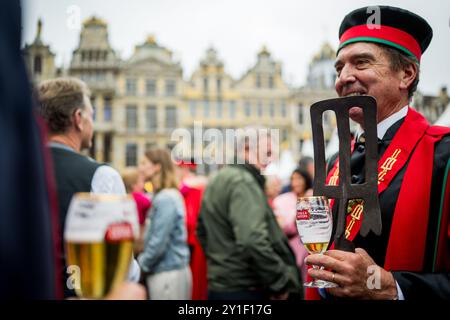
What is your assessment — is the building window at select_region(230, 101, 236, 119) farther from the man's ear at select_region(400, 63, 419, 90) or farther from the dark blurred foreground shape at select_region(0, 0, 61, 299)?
the dark blurred foreground shape at select_region(0, 0, 61, 299)

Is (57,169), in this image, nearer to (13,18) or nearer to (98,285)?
(98,285)

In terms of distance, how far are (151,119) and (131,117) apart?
1.57 meters

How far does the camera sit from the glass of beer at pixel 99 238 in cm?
72

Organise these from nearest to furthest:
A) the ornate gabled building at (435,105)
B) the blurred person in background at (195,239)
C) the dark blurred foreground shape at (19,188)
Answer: the dark blurred foreground shape at (19,188) < the ornate gabled building at (435,105) < the blurred person in background at (195,239)

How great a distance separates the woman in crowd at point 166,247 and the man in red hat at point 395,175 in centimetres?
202

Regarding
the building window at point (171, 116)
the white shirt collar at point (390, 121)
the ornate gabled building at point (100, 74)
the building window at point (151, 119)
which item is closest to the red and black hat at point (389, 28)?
the white shirt collar at point (390, 121)

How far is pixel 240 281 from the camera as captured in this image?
2.91 m

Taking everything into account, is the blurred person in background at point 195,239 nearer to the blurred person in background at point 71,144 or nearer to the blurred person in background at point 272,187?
the blurred person in background at point 272,187

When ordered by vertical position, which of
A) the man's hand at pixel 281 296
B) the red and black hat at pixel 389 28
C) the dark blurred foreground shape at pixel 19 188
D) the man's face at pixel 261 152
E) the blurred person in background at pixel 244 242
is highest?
the red and black hat at pixel 389 28

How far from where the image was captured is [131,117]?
36.6 meters

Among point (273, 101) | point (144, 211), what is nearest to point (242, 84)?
point (273, 101)

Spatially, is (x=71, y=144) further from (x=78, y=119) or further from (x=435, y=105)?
(x=435, y=105)

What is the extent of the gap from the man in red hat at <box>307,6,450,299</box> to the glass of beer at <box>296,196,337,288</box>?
44 mm

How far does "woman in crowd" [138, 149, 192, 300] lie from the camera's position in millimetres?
3490
